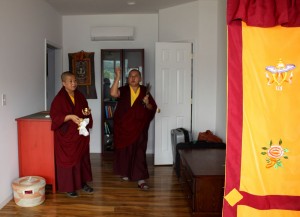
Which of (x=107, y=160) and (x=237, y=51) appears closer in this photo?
(x=237, y=51)

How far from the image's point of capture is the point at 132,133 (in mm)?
3168

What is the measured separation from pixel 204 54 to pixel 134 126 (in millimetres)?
1579

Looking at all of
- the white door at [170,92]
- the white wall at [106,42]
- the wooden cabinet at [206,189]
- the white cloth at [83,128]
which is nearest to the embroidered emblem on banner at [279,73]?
the wooden cabinet at [206,189]

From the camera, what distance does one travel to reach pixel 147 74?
4.59 meters

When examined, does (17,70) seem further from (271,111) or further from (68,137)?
(271,111)

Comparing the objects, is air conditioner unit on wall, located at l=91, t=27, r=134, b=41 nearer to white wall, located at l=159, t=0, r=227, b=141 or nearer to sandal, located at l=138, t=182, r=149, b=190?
white wall, located at l=159, t=0, r=227, b=141

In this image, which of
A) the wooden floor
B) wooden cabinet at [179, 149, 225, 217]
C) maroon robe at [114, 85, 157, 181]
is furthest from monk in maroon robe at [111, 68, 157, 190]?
wooden cabinet at [179, 149, 225, 217]

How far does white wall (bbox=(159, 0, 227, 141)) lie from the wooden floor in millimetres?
1082

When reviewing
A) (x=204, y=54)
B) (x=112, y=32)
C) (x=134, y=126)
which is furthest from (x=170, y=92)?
(x=112, y=32)

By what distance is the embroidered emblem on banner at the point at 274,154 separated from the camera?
164 cm

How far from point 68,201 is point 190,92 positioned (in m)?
2.24

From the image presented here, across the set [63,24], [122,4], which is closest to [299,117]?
[122,4]

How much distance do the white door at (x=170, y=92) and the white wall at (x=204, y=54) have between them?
0.12m

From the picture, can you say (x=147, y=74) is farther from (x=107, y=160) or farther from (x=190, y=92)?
(x=107, y=160)
